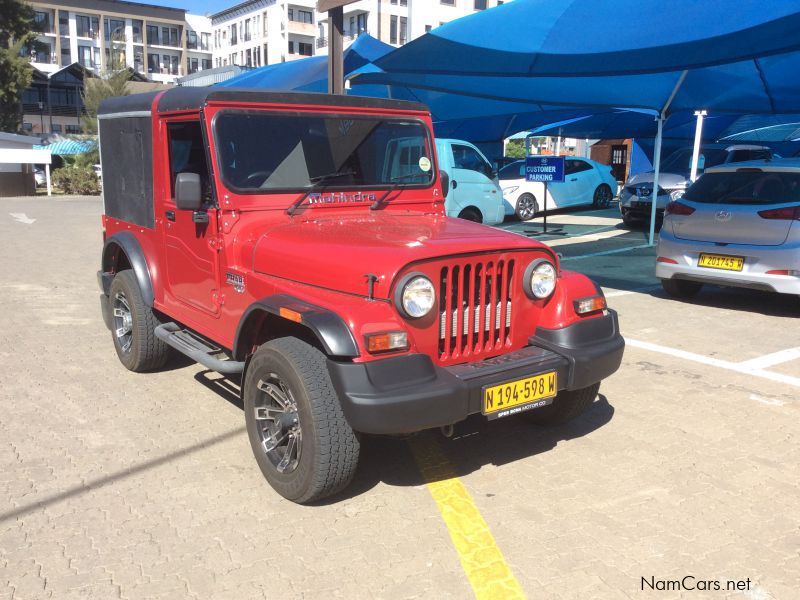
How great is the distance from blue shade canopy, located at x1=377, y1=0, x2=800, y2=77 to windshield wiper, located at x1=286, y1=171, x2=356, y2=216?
5160 millimetres

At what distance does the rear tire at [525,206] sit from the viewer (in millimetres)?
16969

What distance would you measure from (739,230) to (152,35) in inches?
2948

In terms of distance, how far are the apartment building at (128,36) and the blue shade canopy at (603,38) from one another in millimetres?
61815

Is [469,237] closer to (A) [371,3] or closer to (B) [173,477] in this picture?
(B) [173,477]

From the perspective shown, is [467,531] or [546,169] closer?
[467,531]

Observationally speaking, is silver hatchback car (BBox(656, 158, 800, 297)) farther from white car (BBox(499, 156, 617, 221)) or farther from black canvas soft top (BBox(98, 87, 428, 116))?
white car (BBox(499, 156, 617, 221))

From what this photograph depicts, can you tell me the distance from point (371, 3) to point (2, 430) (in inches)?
1867

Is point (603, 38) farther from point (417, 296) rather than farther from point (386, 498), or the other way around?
point (386, 498)

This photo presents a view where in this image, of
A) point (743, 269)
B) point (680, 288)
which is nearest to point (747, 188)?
point (743, 269)

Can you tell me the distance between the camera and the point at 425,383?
3.17 m

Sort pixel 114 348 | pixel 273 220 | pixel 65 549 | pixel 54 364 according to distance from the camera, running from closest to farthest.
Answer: pixel 65 549 → pixel 273 220 → pixel 54 364 → pixel 114 348

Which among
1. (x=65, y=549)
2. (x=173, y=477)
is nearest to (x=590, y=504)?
(x=173, y=477)

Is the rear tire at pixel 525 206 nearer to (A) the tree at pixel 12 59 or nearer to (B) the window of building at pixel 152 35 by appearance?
(A) the tree at pixel 12 59

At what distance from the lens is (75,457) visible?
4.03m
